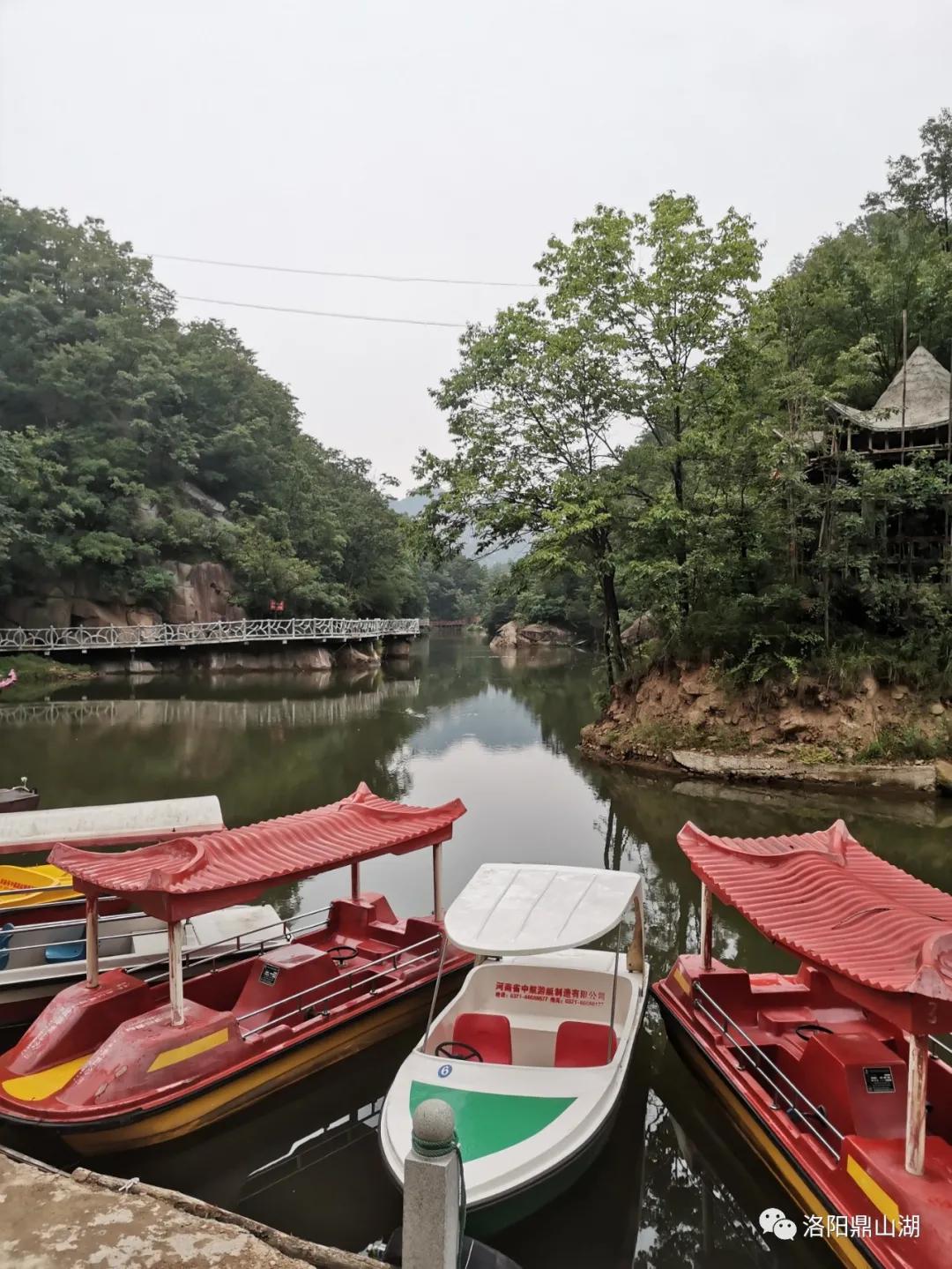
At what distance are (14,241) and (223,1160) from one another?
41567 millimetres

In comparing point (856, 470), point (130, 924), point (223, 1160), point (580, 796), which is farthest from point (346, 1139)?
point (856, 470)

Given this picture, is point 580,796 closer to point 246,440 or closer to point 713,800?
point 713,800

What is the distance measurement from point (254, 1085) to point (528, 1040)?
1917 millimetres

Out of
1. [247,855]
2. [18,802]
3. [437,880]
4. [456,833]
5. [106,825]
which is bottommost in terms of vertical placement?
[456,833]

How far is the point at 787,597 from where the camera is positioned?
54.1 feet

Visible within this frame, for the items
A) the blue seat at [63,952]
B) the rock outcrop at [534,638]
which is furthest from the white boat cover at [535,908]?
the rock outcrop at [534,638]

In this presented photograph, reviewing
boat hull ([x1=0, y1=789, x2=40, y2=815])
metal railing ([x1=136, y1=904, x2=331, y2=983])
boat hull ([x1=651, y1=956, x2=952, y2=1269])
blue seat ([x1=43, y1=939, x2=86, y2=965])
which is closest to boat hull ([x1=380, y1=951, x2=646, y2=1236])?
boat hull ([x1=651, y1=956, x2=952, y2=1269])

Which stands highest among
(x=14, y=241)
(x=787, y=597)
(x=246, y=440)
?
(x=14, y=241)

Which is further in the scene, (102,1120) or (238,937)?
(238,937)

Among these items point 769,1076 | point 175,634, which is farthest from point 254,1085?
point 175,634

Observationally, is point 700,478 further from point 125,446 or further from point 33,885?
point 125,446

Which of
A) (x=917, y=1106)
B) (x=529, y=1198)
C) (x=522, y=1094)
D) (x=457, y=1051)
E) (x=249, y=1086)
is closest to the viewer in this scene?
(x=917, y=1106)

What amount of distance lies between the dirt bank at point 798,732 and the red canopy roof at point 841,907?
9.54 m

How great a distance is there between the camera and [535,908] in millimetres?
5555
